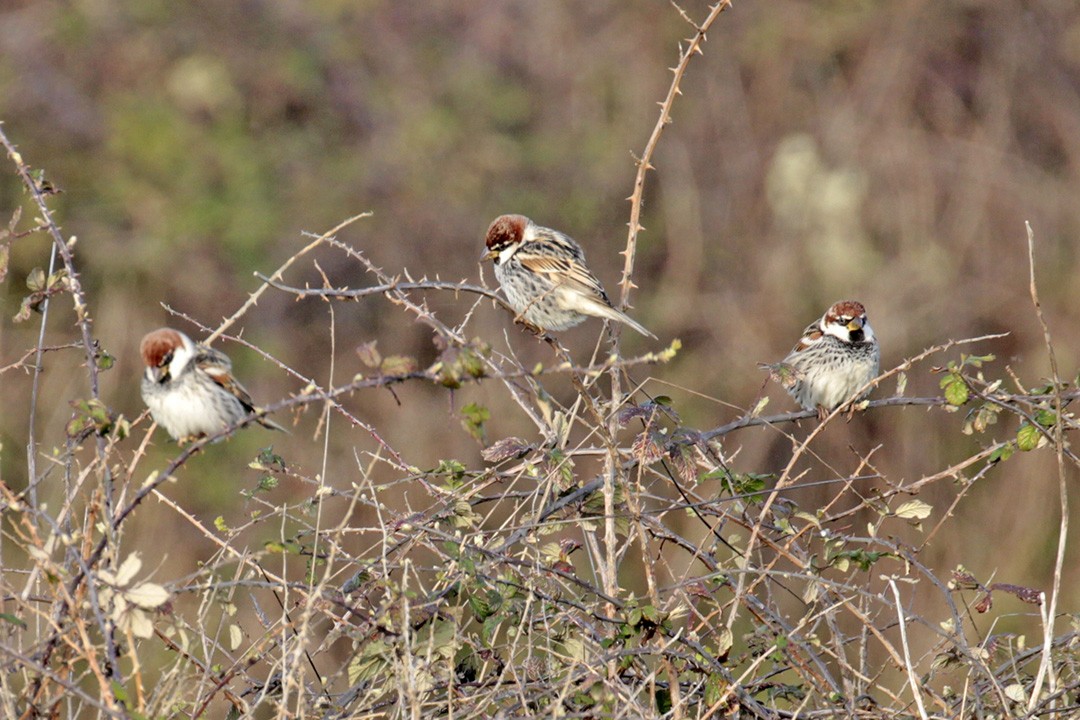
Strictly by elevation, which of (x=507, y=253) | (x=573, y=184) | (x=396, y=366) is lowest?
(x=396, y=366)

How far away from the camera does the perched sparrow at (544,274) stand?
4965 millimetres

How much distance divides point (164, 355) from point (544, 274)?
1611 millimetres

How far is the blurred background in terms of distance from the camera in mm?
8906

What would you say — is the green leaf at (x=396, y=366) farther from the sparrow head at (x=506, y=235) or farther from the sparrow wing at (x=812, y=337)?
the sparrow wing at (x=812, y=337)

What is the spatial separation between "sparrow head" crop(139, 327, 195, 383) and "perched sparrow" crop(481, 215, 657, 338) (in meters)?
1.31

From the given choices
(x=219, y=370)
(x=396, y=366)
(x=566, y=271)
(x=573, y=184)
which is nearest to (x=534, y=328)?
(x=566, y=271)

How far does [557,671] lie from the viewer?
10.7 ft

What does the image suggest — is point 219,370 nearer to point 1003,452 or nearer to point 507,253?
point 507,253

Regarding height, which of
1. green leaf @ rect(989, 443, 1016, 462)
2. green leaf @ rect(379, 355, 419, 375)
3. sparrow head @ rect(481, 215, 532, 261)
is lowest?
green leaf @ rect(379, 355, 419, 375)

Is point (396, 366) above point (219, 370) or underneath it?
underneath

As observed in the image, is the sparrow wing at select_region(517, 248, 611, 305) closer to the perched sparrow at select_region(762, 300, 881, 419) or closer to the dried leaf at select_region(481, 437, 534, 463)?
the perched sparrow at select_region(762, 300, 881, 419)

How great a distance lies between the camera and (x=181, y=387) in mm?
3992

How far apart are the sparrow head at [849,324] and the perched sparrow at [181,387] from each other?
7.17ft

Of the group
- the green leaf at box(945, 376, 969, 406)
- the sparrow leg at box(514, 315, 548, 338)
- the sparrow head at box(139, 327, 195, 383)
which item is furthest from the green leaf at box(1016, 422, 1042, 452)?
the sparrow head at box(139, 327, 195, 383)
